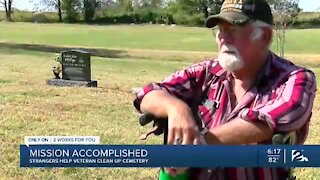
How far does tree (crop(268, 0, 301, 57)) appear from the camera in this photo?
111 feet

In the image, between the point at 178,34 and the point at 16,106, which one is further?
the point at 178,34

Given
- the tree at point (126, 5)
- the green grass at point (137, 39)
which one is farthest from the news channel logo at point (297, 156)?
the tree at point (126, 5)

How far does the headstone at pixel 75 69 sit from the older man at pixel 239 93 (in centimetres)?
1289

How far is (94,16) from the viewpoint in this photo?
81500mm

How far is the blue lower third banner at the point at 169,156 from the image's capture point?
208 centimetres

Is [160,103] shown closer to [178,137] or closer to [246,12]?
[178,137]

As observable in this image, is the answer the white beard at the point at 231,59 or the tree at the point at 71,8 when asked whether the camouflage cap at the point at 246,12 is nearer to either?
the white beard at the point at 231,59

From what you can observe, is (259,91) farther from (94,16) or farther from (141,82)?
(94,16)

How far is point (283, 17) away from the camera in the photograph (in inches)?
1574

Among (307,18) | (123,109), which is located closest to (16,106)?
(123,109)

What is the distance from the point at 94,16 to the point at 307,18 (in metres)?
25.2

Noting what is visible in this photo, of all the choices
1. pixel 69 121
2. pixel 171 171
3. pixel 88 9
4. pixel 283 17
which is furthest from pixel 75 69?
pixel 88 9

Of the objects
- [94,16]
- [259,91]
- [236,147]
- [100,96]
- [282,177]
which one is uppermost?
[259,91]

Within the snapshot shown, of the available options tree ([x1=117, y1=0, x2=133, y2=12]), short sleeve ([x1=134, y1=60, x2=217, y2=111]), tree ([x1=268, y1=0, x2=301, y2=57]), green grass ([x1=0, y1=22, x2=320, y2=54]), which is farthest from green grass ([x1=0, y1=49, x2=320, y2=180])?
tree ([x1=117, y1=0, x2=133, y2=12])
